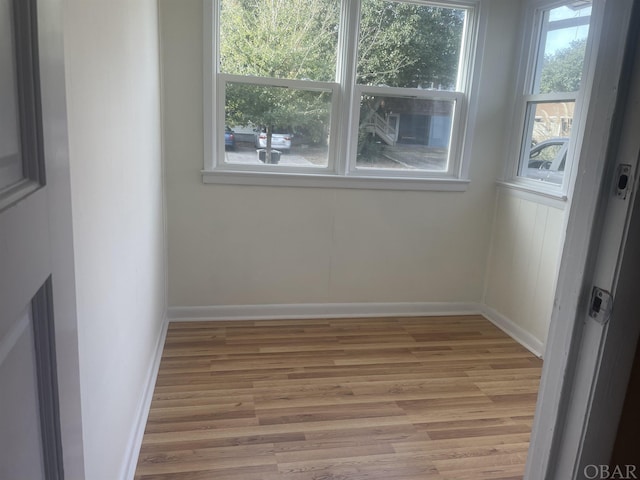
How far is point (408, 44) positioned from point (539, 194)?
1.29 metres

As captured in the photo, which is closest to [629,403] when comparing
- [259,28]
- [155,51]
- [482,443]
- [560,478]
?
[560,478]

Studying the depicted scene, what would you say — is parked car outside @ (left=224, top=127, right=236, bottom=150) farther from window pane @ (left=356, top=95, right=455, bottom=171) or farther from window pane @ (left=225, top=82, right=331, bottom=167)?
window pane @ (left=356, top=95, right=455, bottom=171)

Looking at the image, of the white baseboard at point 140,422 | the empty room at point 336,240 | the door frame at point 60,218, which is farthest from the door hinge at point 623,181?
the white baseboard at point 140,422

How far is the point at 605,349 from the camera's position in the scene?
33.1 inches

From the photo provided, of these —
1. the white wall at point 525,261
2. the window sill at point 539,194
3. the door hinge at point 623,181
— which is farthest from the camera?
the white wall at point 525,261

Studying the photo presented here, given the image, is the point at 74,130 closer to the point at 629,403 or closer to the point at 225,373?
the point at 629,403

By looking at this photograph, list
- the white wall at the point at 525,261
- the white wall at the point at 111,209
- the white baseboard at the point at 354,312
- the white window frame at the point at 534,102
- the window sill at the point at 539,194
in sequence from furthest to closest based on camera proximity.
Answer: the white baseboard at the point at 354,312
the white wall at the point at 525,261
the window sill at the point at 539,194
the white window frame at the point at 534,102
the white wall at the point at 111,209

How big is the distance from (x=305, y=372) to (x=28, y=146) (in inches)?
89.0

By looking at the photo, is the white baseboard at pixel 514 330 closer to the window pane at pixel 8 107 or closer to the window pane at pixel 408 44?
the window pane at pixel 408 44

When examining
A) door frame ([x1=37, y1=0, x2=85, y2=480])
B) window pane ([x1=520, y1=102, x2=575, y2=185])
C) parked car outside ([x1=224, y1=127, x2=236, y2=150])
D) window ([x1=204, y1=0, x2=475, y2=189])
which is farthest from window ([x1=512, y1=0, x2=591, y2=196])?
door frame ([x1=37, y1=0, x2=85, y2=480])

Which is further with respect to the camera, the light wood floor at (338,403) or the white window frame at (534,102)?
the white window frame at (534,102)

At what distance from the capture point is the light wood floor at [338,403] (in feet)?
6.37

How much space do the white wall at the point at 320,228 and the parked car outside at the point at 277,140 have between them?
11.0 inches

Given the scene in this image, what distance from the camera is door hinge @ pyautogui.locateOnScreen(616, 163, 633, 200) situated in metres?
0.78
